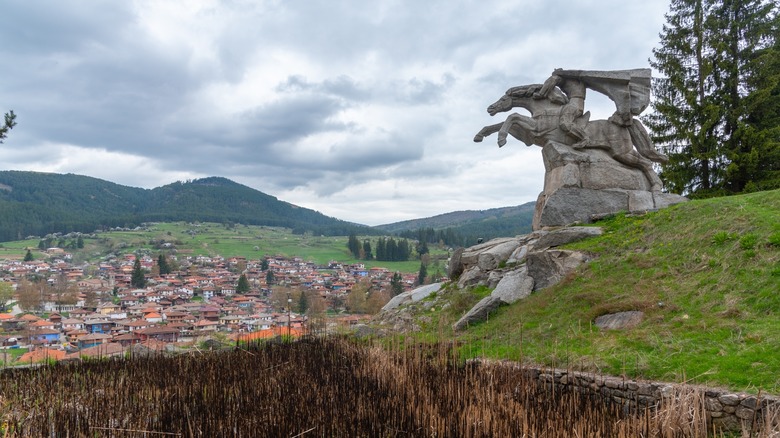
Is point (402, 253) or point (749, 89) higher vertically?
point (749, 89)

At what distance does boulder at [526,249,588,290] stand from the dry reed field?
4175 millimetres

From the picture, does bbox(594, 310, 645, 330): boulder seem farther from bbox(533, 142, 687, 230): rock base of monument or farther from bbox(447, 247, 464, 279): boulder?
bbox(447, 247, 464, 279): boulder

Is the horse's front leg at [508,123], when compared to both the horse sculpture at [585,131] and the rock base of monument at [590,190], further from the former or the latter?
the rock base of monument at [590,190]

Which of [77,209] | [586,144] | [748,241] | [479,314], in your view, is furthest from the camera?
[77,209]

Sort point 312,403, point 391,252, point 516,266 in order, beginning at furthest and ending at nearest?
point 391,252
point 516,266
point 312,403

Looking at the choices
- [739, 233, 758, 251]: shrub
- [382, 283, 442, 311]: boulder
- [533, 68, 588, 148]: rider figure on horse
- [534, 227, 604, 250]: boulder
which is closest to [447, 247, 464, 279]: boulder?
[382, 283, 442, 311]: boulder

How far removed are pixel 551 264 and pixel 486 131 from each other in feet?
20.4

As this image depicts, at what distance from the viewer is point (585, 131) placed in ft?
50.7

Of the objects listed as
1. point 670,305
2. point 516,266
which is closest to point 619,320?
point 670,305

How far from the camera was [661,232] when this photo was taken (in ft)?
38.6

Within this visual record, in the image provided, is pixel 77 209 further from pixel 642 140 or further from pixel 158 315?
pixel 642 140

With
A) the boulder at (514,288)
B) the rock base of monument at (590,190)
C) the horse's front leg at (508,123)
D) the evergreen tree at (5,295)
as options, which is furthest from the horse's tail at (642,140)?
the evergreen tree at (5,295)

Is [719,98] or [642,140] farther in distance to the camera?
[719,98]

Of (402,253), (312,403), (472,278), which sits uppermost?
(472,278)
